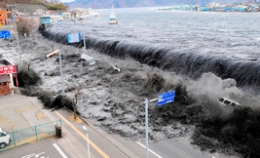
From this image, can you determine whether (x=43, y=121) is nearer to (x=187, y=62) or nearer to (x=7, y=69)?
(x=7, y=69)

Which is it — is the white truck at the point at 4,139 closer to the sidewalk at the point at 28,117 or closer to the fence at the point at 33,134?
the fence at the point at 33,134

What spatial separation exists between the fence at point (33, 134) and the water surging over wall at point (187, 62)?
20641 mm

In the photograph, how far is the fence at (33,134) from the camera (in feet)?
60.0

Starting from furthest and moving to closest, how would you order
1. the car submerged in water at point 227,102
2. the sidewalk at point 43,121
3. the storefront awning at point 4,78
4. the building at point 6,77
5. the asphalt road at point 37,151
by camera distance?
the storefront awning at point 4,78
the building at point 6,77
the car submerged in water at point 227,102
the sidewalk at point 43,121
the asphalt road at point 37,151

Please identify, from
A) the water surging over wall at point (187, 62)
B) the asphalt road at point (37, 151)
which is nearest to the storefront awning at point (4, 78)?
the asphalt road at point (37, 151)

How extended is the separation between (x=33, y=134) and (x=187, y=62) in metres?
24.4

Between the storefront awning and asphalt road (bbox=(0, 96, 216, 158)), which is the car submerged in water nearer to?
asphalt road (bbox=(0, 96, 216, 158))

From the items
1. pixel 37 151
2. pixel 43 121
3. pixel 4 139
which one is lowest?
pixel 37 151

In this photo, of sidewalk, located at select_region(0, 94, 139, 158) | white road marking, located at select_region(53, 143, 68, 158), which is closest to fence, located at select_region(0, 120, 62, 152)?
sidewalk, located at select_region(0, 94, 139, 158)

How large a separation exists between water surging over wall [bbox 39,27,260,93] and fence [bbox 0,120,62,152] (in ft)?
67.7

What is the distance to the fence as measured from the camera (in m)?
18.3

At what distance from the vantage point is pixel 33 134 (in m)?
19.3

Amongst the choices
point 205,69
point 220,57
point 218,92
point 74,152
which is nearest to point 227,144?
point 218,92

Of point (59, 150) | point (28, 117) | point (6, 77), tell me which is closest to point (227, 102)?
point (59, 150)
